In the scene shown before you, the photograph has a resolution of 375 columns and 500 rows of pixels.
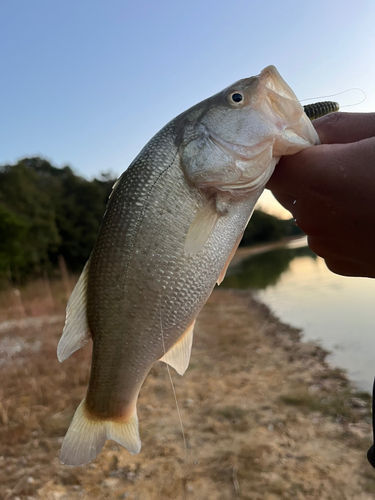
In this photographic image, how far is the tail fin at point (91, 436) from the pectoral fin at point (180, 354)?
39cm

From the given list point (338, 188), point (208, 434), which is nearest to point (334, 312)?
point (208, 434)

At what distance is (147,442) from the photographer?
448cm

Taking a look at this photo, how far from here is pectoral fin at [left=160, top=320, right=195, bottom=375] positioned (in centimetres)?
197

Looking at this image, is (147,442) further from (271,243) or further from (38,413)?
(271,243)

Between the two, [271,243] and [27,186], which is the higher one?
[27,186]

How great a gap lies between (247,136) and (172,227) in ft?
2.03

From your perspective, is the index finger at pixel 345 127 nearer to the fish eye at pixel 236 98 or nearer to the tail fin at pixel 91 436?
the fish eye at pixel 236 98

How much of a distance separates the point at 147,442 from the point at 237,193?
13.2 ft

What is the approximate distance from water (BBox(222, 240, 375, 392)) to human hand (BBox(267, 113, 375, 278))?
18.2 ft

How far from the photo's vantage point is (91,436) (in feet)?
6.23

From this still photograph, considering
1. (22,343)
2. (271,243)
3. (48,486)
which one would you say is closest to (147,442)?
(48,486)

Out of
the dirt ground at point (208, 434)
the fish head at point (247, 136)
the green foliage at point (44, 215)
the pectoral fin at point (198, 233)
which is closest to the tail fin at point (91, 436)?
the pectoral fin at point (198, 233)

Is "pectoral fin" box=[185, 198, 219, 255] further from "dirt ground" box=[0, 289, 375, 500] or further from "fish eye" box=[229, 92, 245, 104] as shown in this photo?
"dirt ground" box=[0, 289, 375, 500]

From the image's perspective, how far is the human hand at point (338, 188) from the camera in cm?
152
